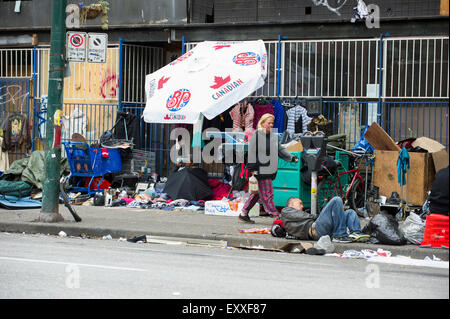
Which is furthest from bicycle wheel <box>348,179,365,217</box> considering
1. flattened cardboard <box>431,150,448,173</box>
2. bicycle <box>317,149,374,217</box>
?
flattened cardboard <box>431,150,448,173</box>

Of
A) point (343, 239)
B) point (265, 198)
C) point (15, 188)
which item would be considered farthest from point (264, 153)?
point (15, 188)

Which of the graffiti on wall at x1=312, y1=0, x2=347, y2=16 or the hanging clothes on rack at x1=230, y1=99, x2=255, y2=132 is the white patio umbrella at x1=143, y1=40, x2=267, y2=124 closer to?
the hanging clothes on rack at x1=230, y1=99, x2=255, y2=132

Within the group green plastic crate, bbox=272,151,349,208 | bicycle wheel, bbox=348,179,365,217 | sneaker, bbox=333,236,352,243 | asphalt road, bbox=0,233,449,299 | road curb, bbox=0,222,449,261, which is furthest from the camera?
bicycle wheel, bbox=348,179,365,217

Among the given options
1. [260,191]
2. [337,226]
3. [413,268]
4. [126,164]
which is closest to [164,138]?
[126,164]

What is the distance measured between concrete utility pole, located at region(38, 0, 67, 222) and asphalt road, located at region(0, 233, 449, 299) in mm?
2253

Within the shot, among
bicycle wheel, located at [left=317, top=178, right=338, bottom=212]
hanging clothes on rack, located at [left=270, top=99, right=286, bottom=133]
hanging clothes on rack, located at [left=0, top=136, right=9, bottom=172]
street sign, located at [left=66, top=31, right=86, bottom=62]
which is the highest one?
street sign, located at [left=66, top=31, right=86, bottom=62]

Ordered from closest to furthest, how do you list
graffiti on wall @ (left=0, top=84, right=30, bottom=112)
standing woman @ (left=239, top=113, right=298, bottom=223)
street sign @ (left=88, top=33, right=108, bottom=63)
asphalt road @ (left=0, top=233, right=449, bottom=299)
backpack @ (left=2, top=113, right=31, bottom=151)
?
1. asphalt road @ (left=0, top=233, right=449, bottom=299)
2. standing woman @ (left=239, top=113, right=298, bottom=223)
3. street sign @ (left=88, top=33, right=108, bottom=63)
4. backpack @ (left=2, top=113, right=31, bottom=151)
5. graffiti on wall @ (left=0, top=84, right=30, bottom=112)

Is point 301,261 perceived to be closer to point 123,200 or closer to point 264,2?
point 123,200

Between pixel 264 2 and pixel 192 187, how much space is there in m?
4.73

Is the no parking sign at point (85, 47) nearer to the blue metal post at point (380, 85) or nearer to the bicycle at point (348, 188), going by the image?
the bicycle at point (348, 188)

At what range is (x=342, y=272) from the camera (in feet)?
30.3

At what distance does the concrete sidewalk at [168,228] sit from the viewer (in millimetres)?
11414

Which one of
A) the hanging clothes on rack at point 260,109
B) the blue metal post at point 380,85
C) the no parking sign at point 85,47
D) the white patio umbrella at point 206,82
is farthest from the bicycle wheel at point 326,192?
the no parking sign at point 85,47

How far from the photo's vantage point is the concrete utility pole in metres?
13.4
